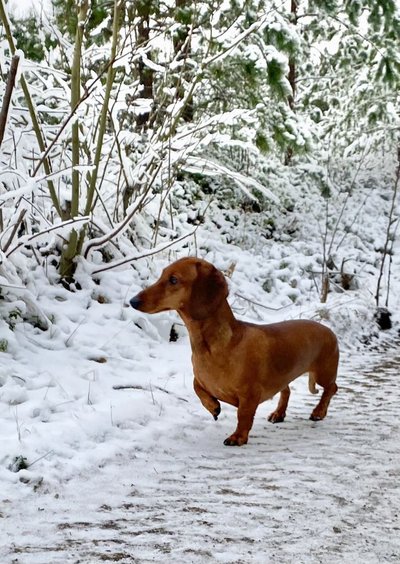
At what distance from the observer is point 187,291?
9.93ft

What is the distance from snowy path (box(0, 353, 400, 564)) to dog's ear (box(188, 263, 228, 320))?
66 cm

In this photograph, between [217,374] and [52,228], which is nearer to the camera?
[217,374]

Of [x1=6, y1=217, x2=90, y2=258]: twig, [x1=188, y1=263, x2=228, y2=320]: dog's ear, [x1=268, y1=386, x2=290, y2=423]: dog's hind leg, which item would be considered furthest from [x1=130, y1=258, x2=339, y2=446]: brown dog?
[x1=6, y1=217, x2=90, y2=258]: twig

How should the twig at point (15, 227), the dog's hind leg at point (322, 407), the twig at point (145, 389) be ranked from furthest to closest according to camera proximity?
the twig at point (15, 227) → the twig at point (145, 389) → the dog's hind leg at point (322, 407)

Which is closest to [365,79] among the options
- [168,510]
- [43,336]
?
[43,336]

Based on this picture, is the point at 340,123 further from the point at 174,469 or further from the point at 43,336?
the point at 174,469

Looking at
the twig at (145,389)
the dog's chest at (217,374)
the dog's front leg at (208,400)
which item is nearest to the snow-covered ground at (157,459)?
the twig at (145,389)

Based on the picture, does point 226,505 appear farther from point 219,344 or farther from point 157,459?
point 219,344

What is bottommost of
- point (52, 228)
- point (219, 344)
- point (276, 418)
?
point (276, 418)

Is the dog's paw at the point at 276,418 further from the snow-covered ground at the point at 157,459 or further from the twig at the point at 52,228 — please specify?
the twig at the point at 52,228

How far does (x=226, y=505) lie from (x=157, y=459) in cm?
68

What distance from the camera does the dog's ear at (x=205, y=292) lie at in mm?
3039

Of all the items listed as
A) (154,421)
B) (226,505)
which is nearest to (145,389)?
(154,421)

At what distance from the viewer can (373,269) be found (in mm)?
8969
